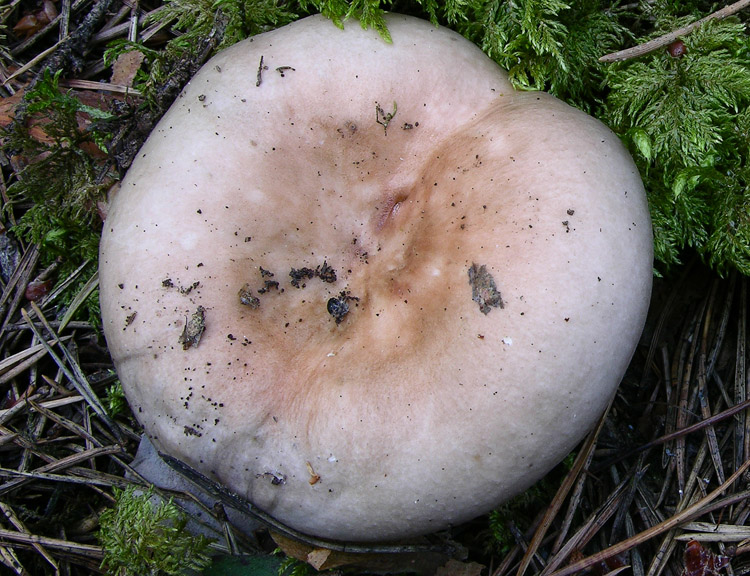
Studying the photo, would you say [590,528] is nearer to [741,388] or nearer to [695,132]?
[741,388]

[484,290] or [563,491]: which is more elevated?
[484,290]

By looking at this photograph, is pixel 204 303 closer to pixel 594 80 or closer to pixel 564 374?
pixel 564 374

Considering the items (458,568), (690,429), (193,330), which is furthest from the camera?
(690,429)

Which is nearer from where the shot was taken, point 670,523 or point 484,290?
point 484,290

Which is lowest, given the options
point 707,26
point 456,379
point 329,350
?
point 329,350

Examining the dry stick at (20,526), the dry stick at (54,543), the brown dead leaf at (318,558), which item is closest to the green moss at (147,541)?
the dry stick at (54,543)

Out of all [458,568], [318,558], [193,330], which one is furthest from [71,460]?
[458,568]

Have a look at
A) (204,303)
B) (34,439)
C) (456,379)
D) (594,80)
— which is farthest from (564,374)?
(34,439)
